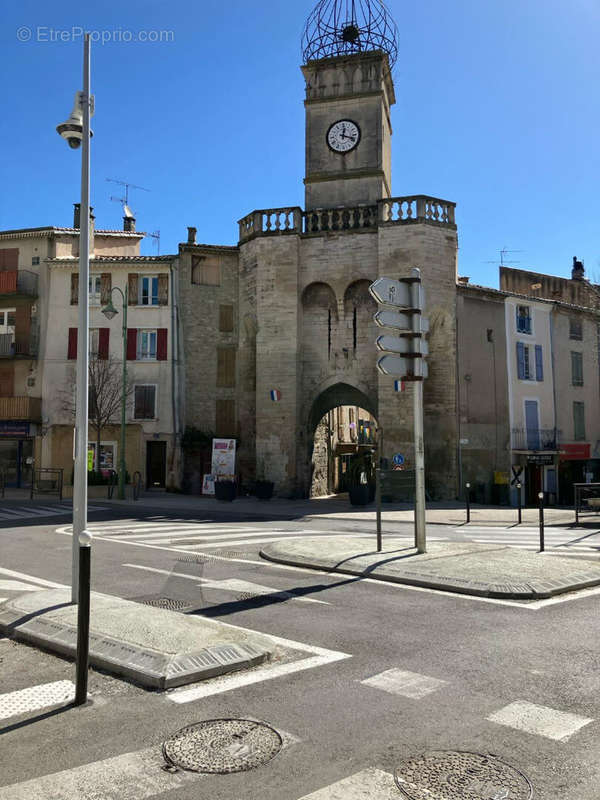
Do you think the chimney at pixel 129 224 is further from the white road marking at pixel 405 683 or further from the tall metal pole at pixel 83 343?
the white road marking at pixel 405 683

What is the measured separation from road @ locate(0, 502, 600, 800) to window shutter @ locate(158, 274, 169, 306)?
2419 centimetres

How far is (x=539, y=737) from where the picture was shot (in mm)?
4117

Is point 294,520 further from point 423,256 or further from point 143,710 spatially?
point 143,710

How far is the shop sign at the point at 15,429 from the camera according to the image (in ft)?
105

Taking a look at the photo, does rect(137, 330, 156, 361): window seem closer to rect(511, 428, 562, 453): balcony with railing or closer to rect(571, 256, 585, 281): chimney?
rect(511, 428, 562, 453): balcony with railing

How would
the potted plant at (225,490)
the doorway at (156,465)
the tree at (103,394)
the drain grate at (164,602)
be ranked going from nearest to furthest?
the drain grate at (164,602), the potted plant at (225,490), the tree at (103,394), the doorway at (156,465)

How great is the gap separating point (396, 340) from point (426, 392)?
702 inches

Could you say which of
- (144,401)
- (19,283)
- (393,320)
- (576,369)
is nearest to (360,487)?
(144,401)

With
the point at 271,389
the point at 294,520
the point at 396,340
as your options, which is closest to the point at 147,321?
the point at 271,389

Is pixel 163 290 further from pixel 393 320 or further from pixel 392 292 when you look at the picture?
pixel 393 320

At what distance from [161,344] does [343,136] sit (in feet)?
43.2

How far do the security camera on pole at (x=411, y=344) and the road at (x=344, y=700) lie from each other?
2388mm

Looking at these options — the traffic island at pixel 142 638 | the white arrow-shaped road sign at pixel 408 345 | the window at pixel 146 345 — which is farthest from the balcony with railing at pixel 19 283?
the traffic island at pixel 142 638

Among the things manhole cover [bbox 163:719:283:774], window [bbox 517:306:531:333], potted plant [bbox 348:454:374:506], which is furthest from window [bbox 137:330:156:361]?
manhole cover [bbox 163:719:283:774]
